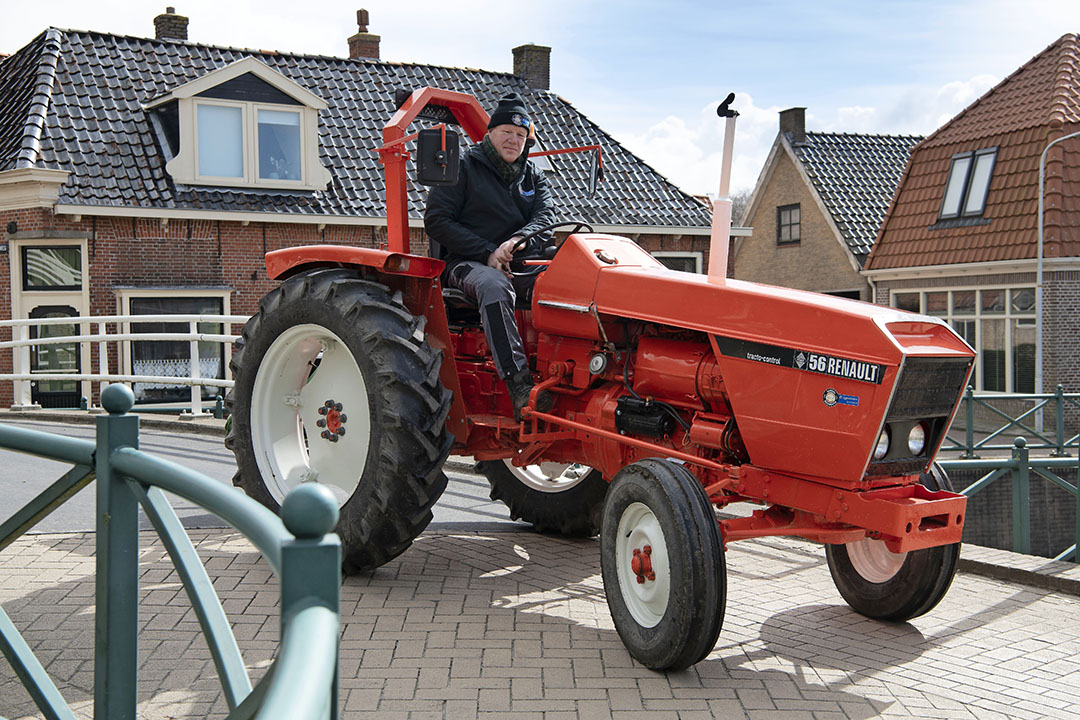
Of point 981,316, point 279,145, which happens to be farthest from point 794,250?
point 279,145

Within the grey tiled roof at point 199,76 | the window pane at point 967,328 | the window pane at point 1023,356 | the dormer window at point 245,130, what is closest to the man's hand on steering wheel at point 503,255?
the grey tiled roof at point 199,76

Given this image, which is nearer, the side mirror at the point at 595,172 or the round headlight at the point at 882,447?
the round headlight at the point at 882,447

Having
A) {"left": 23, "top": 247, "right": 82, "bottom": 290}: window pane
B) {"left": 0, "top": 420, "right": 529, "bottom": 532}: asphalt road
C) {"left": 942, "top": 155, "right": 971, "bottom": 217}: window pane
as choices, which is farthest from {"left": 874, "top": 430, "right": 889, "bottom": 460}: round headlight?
{"left": 942, "top": 155, "right": 971, "bottom": 217}: window pane

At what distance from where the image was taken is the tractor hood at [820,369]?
3.82 metres

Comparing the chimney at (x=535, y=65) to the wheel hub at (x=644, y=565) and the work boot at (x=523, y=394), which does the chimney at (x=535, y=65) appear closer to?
the work boot at (x=523, y=394)

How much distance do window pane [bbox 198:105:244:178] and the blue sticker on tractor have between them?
→ 14361 millimetres

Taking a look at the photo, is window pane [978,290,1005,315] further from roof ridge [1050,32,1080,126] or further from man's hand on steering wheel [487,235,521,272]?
man's hand on steering wheel [487,235,521,272]

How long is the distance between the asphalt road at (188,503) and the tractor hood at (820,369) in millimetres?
2471

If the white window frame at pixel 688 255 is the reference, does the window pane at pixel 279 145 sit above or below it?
above

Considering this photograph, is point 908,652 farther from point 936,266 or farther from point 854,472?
point 936,266

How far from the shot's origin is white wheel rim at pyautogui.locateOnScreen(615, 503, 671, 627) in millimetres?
3979

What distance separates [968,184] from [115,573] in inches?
892

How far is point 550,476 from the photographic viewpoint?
618 cm

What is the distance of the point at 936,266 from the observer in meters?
22.2
